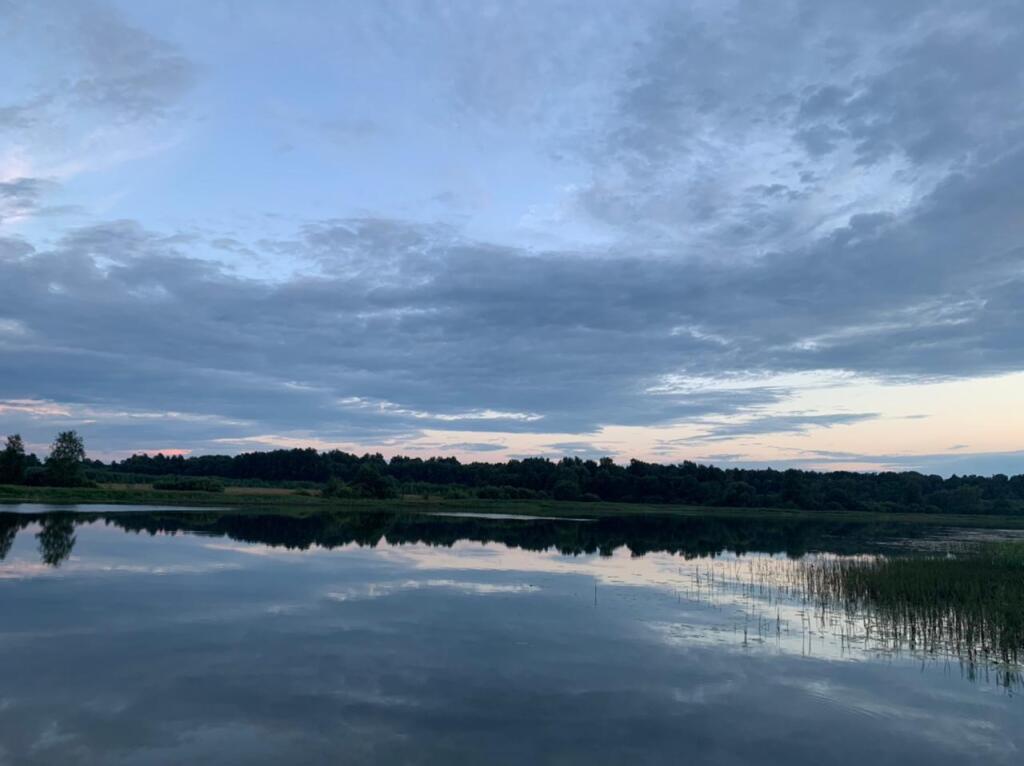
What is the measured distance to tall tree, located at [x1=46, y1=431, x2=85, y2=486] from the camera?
7669cm

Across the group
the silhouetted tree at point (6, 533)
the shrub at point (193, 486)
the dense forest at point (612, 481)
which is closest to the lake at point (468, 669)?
the silhouetted tree at point (6, 533)

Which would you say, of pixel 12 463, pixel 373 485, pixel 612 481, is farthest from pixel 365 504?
pixel 612 481

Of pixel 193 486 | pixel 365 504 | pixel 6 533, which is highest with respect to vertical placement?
pixel 193 486

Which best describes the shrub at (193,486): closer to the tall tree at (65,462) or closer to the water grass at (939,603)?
the tall tree at (65,462)

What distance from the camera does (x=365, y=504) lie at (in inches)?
3194

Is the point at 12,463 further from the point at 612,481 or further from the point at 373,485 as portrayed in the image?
the point at 612,481

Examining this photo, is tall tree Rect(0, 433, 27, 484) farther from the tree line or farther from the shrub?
the shrub

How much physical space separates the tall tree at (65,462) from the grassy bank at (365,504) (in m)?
3.43

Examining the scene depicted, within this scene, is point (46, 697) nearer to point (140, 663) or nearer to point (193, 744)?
point (140, 663)

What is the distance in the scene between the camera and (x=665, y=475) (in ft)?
415

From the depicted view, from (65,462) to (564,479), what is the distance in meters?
73.5

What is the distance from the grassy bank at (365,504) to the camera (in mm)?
67625

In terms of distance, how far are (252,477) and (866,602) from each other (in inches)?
5743

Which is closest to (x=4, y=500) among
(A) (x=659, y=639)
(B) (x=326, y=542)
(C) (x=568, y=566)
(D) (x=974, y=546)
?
(B) (x=326, y=542)
